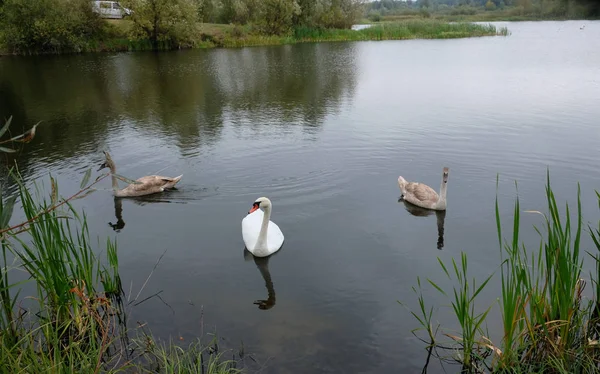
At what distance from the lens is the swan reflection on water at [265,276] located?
21.9ft

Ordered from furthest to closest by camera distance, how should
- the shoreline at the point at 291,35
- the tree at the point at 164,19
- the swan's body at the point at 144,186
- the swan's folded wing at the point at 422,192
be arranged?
the shoreline at the point at 291,35, the tree at the point at 164,19, the swan's body at the point at 144,186, the swan's folded wing at the point at 422,192

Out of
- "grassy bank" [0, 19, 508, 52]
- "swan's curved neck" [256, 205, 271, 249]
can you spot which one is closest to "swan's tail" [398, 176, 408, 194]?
"swan's curved neck" [256, 205, 271, 249]

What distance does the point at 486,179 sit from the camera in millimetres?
10820

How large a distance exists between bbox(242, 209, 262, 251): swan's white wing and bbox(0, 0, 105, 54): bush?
3984 centimetres

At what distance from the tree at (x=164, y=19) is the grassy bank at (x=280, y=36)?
0.77 meters

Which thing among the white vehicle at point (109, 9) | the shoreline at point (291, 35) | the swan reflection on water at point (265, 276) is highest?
the white vehicle at point (109, 9)

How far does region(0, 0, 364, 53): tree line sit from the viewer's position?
40.3 metres

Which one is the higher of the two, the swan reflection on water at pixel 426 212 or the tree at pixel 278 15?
the tree at pixel 278 15

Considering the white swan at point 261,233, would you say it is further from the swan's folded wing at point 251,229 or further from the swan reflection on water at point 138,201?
the swan reflection on water at point 138,201

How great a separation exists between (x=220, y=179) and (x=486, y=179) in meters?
6.04

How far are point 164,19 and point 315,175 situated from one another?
123ft

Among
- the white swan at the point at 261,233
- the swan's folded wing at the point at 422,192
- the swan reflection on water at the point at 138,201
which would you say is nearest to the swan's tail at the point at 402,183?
the swan's folded wing at the point at 422,192

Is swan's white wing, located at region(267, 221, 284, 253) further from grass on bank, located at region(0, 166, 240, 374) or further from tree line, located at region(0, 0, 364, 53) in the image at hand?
tree line, located at region(0, 0, 364, 53)

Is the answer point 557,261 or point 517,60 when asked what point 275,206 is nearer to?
point 557,261
